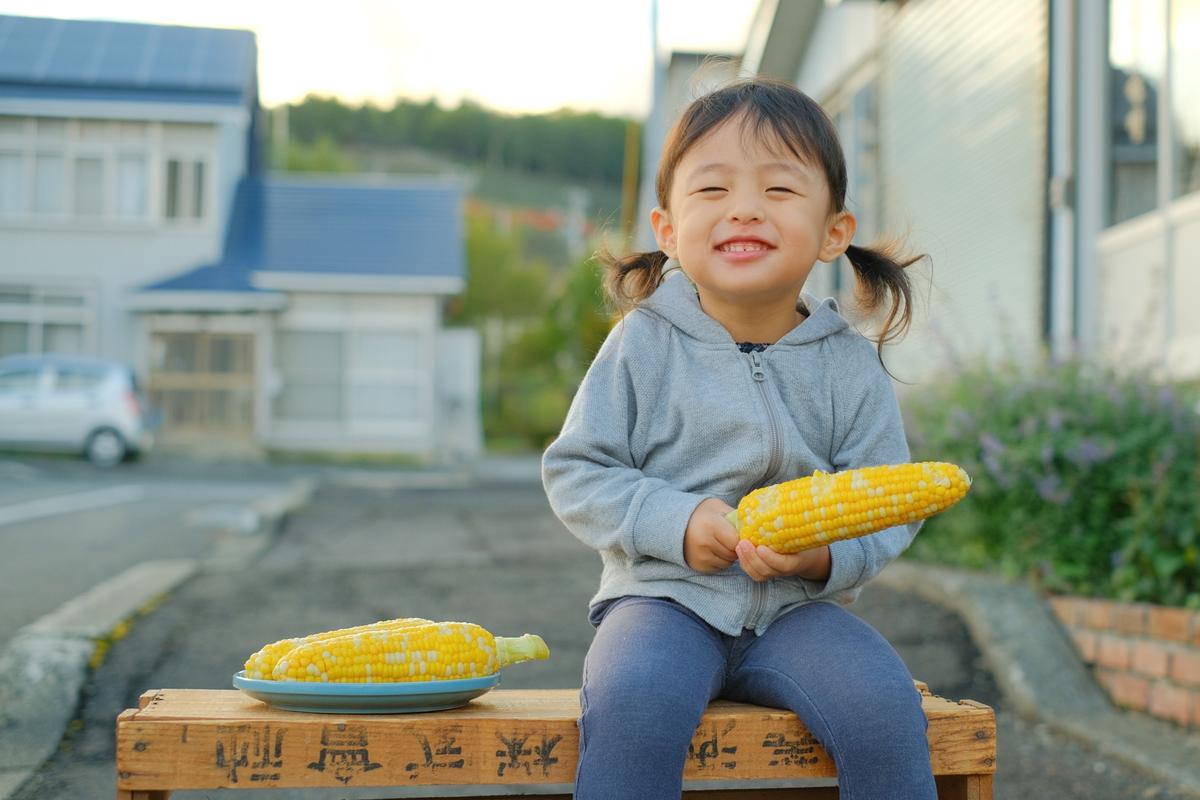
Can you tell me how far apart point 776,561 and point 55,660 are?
2.99m

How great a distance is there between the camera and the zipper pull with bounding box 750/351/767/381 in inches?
89.3

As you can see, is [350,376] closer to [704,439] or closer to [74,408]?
[74,408]

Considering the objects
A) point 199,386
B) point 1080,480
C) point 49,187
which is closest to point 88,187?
point 49,187

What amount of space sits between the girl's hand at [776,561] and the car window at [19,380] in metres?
7.25

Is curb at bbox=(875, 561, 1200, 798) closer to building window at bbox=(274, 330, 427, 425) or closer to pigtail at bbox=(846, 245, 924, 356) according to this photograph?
pigtail at bbox=(846, 245, 924, 356)

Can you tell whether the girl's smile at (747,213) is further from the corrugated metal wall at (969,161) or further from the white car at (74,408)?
the white car at (74,408)

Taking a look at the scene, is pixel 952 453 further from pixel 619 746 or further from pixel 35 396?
pixel 35 396

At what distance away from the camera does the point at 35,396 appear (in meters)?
9.93

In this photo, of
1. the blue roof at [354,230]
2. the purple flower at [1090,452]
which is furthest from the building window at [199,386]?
the purple flower at [1090,452]

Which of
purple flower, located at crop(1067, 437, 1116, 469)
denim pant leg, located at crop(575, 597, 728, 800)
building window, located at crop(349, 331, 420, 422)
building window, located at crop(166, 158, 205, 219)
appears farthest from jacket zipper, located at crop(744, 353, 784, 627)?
building window, located at crop(349, 331, 420, 422)

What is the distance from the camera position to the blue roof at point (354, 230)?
68.3ft

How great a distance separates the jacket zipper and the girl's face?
5.5 inches

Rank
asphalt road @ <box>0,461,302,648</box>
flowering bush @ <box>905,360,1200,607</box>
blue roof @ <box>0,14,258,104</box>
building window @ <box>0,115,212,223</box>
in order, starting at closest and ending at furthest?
1. flowering bush @ <box>905,360,1200,607</box>
2. blue roof @ <box>0,14,258,104</box>
3. asphalt road @ <box>0,461,302,648</box>
4. building window @ <box>0,115,212,223</box>

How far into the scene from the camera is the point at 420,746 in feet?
6.06
